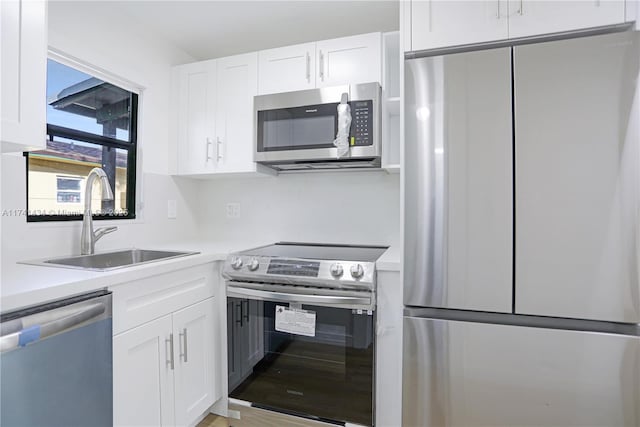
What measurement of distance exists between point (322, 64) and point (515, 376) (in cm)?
181

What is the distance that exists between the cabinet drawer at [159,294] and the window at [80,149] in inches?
27.4

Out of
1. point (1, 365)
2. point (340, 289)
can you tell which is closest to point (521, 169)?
point (340, 289)

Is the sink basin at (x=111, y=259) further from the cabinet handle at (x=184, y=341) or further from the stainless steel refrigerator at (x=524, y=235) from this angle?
the stainless steel refrigerator at (x=524, y=235)

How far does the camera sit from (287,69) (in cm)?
200

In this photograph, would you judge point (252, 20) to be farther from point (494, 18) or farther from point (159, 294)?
point (159, 294)

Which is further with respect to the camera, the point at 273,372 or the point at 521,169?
the point at 273,372

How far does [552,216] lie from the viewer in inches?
51.0

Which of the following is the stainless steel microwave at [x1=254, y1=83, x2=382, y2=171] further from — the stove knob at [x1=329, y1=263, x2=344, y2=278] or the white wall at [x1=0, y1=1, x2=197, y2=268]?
the white wall at [x1=0, y1=1, x2=197, y2=268]

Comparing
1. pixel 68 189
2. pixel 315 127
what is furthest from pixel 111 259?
pixel 315 127

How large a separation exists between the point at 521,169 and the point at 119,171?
7.16ft

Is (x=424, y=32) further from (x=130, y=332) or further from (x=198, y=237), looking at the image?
(x=198, y=237)

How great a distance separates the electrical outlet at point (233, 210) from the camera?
8.23ft

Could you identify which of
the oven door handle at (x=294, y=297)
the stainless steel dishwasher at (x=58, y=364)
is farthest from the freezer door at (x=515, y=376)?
the stainless steel dishwasher at (x=58, y=364)

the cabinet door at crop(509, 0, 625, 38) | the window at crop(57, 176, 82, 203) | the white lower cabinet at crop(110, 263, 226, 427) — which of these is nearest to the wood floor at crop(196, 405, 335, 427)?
the white lower cabinet at crop(110, 263, 226, 427)
